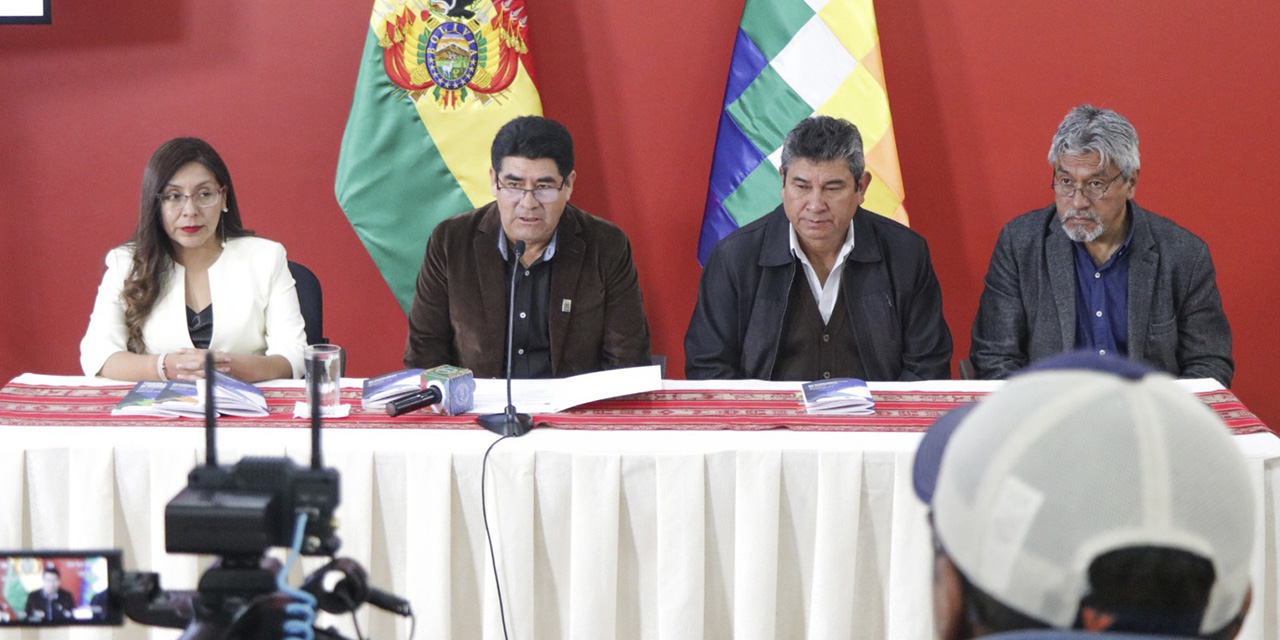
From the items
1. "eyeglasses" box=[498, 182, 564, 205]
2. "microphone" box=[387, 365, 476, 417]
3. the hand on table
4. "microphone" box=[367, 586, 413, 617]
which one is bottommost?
"microphone" box=[367, 586, 413, 617]

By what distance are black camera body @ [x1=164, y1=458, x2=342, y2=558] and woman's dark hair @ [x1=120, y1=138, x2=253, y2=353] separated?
199cm

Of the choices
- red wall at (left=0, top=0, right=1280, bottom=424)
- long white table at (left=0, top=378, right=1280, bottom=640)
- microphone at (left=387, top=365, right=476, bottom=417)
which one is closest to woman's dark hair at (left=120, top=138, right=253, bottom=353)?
long white table at (left=0, top=378, right=1280, bottom=640)

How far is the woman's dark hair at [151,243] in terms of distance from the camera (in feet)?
8.84

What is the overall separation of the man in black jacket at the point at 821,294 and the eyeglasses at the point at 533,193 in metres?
0.46

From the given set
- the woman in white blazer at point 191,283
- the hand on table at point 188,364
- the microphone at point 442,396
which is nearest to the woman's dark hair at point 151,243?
the woman in white blazer at point 191,283

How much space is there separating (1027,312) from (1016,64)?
3.24 feet

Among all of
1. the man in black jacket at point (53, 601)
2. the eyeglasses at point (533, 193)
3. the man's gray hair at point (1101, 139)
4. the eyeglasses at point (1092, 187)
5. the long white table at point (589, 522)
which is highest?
the man's gray hair at point (1101, 139)

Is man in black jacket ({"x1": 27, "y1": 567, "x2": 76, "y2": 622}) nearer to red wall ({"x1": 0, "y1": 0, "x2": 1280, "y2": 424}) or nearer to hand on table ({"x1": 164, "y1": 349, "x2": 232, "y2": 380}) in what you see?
hand on table ({"x1": 164, "y1": 349, "x2": 232, "y2": 380})

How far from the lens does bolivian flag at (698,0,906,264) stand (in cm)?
337

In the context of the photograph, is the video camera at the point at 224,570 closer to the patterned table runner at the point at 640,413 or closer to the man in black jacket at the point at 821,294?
the patterned table runner at the point at 640,413

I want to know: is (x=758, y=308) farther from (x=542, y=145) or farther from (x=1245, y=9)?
(x=1245, y=9)

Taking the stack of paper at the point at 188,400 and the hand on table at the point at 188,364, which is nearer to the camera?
the stack of paper at the point at 188,400

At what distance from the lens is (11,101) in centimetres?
358

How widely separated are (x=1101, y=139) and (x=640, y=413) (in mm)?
1367
